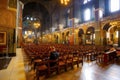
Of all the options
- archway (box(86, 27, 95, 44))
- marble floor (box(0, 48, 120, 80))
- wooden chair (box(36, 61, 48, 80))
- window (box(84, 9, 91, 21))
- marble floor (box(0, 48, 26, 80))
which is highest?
window (box(84, 9, 91, 21))

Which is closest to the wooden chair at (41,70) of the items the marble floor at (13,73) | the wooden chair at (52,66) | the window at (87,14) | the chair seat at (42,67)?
the chair seat at (42,67)

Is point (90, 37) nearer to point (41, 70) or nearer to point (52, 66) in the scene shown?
point (52, 66)

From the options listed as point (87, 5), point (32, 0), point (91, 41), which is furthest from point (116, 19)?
point (32, 0)

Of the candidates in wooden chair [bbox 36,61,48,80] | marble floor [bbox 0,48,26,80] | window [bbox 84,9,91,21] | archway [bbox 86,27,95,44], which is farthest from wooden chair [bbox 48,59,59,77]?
archway [bbox 86,27,95,44]

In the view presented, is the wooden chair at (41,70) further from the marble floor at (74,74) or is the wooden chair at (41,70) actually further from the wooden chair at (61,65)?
the wooden chair at (61,65)

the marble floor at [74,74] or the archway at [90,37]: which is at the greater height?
the archway at [90,37]

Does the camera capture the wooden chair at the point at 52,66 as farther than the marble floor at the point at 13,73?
Yes

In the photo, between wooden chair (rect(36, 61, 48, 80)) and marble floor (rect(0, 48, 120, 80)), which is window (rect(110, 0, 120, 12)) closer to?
marble floor (rect(0, 48, 120, 80))

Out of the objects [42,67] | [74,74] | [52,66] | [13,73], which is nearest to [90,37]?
[74,74]

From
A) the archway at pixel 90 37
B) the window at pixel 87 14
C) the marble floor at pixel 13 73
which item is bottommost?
the marble floor at pixel 13 73

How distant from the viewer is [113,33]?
25.3 m

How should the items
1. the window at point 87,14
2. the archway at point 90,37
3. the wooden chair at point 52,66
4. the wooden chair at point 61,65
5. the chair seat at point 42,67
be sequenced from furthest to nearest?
the archway at point 90,37 < the window at point 87,14 < the wooden chair at point 61,65 < the wooden chair at point 52,66 < the chair seat at point 42,67

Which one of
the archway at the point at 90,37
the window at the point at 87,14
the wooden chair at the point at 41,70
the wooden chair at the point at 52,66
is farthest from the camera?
the archway at the point at 90,37

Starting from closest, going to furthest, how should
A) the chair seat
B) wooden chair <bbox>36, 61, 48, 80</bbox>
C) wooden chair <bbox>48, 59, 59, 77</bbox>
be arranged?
wooden chair <bbox>36, 61, 48, 80</bbox> < the chair seat < wooden chair <bbox>48, 59, 59, 77</bbox>
